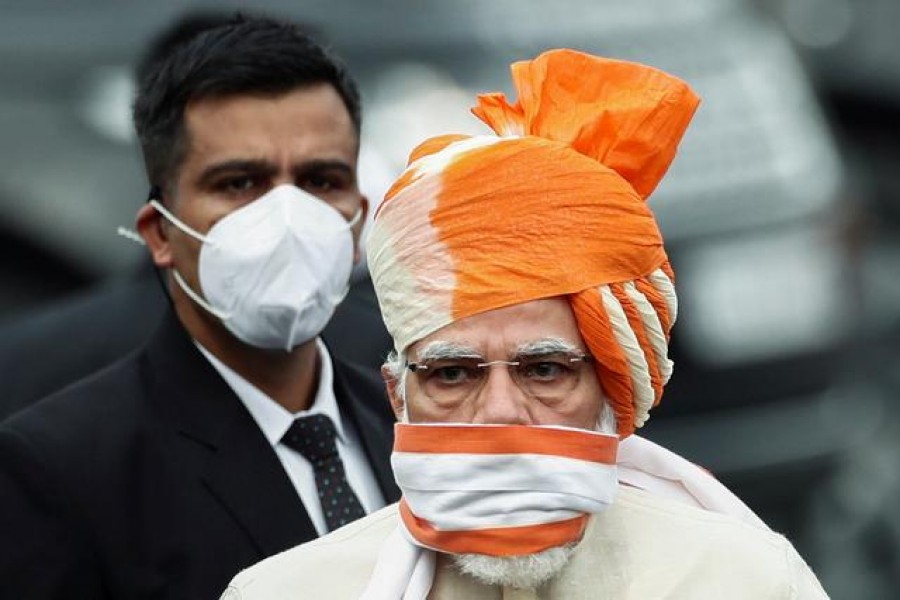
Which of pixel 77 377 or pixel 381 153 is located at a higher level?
pixel 77 377

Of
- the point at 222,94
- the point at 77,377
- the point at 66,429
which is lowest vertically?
the point at 77,377

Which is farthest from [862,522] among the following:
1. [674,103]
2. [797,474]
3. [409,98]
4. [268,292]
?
[674,103]

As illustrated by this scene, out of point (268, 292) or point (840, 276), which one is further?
point (840, 276)

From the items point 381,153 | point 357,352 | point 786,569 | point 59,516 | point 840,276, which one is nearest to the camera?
point 786,569

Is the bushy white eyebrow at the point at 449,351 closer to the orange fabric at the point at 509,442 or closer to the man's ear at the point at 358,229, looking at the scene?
the orange fabric at the point at 509,442

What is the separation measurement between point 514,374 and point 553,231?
0.24m

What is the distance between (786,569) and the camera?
462 cm

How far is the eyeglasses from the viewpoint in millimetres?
4621

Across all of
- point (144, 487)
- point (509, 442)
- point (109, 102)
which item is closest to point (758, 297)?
point (109, 102)

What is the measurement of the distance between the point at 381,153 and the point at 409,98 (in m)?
0.41

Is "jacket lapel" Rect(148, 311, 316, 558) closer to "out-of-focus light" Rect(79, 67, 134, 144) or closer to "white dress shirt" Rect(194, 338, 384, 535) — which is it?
"white dress shirt" Rect(194, 338, 384, 535)

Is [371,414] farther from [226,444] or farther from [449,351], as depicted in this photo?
[449,351]

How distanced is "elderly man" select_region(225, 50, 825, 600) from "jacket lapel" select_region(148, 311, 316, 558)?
24.6 inches

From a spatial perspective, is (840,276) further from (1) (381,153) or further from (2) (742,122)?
(1) (381,153)
